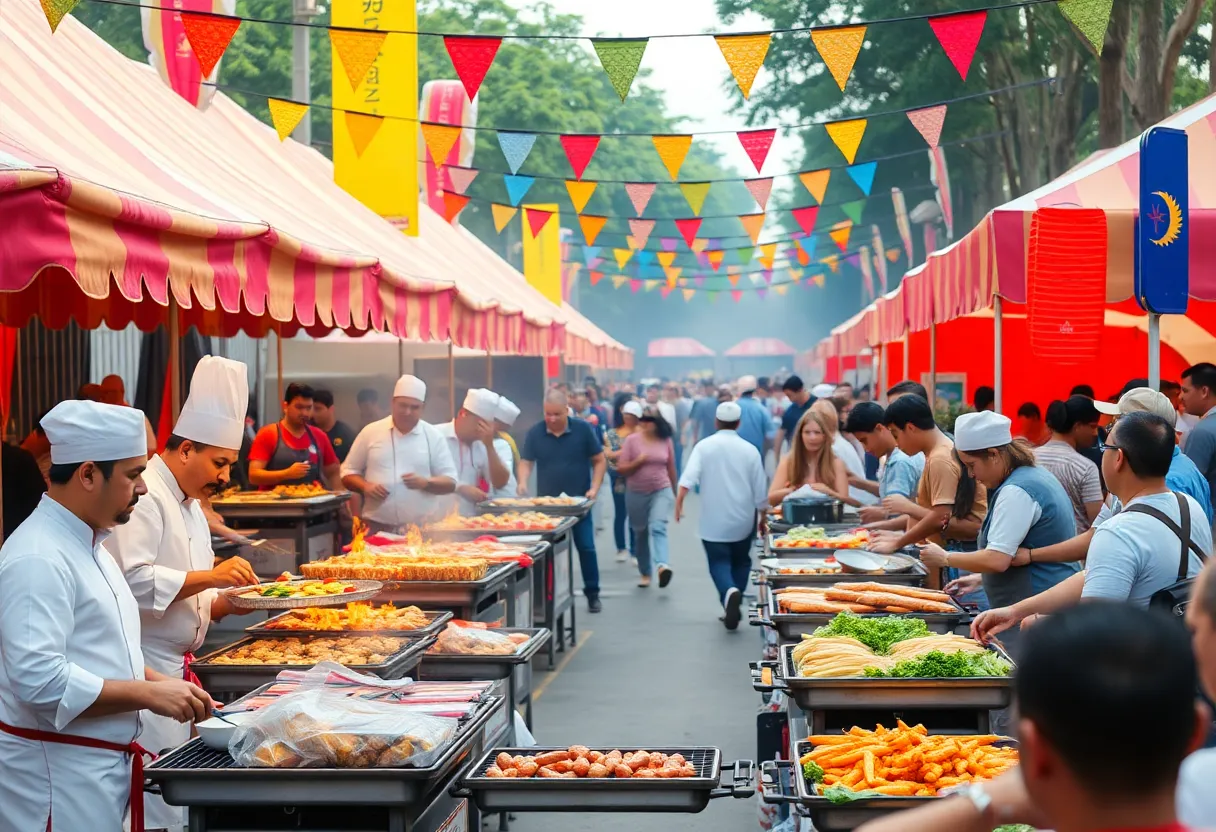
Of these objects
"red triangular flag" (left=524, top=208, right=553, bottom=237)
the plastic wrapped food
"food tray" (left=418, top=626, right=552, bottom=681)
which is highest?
"red triangular flag" (left=524, top=208, right=553, bottom=237)

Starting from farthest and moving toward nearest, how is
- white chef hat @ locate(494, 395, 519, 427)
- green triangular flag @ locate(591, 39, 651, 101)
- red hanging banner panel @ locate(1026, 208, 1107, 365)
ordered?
white chef hat @ locate(494, 395, 519, 427) < green triangular flag @ locate(591, 39, 651, 101) < red hanging banner panel @ locate(1026, 208, 1107, 365)

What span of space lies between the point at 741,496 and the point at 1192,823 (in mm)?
10422

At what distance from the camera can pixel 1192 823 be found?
2.29 m

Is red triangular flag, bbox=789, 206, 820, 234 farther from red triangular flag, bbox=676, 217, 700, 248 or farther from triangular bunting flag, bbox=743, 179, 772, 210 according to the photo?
triangular bunting flag, bbox=743, 179, 772, 210

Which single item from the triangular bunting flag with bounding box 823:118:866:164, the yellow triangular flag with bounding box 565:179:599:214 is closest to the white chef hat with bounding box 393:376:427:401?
the triangular bunting flag with bounding box 823:118:866:164

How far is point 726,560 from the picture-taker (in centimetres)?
1306

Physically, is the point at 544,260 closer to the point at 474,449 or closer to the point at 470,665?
the point at 474,449

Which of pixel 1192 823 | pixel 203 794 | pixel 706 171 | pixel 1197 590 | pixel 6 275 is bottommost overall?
pixel 203 794

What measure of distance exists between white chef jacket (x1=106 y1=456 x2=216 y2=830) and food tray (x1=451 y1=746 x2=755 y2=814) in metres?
1.28

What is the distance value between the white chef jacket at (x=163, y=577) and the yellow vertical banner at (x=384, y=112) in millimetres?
8458

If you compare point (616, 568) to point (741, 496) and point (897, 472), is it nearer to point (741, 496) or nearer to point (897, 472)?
point (741, 496)

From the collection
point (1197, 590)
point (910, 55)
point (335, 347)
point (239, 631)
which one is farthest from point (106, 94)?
point (910, 55)

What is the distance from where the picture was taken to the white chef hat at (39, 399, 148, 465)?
4.13 metres

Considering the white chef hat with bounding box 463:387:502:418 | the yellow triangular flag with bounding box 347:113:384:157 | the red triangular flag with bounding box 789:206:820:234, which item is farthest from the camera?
the red triangular flag with bounding box 789:206:820:234
